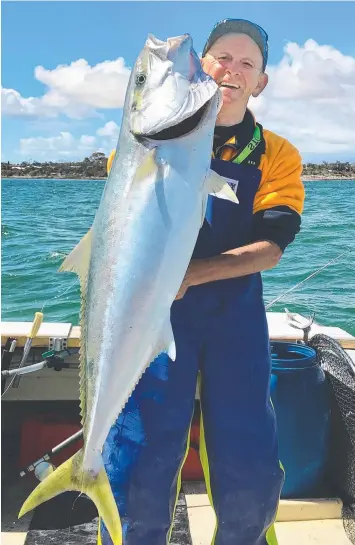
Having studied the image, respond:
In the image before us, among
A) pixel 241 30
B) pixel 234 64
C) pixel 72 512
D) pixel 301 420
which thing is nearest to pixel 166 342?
pixel 234 64

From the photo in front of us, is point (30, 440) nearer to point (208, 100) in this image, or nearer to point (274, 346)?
point (274, 346)

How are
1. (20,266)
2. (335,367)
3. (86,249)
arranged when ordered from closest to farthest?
1. (86,249)
2. (335,367)
3. (20,266)

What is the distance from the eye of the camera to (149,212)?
198cm

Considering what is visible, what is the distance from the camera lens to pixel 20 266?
56.2ft

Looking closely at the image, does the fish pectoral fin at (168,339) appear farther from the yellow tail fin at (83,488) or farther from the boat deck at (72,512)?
the boat deck at (72,512)

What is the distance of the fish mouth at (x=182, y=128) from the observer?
1957 millimetres

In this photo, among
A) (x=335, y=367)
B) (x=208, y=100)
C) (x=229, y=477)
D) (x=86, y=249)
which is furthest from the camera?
(x=335, y=367)

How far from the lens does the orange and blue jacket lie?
2.64m

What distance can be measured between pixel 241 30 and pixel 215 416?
1751 millimetres

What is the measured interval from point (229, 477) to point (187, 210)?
4.17 feet

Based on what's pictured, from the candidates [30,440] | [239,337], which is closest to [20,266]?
[30,440]

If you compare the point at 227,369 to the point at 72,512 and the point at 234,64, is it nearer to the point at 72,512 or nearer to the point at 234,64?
the point at 234,64

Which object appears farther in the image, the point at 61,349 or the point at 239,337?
the point at 61,349

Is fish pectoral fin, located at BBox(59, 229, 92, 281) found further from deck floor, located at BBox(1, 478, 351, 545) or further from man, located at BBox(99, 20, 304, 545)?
deck floor, located at BBox(1, 478, 351, 545)
